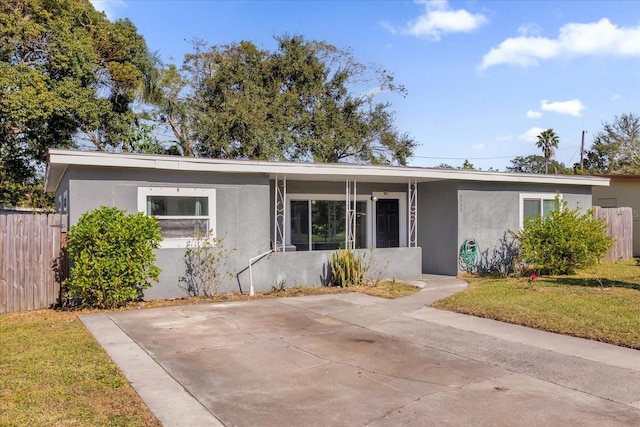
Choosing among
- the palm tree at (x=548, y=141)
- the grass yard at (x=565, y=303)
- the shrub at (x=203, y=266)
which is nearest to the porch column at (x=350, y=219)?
the grass yard at (x=565, y=303)

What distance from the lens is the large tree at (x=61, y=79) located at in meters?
17.6

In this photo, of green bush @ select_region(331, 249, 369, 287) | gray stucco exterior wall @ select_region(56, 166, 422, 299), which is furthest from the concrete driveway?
green bush @ select_region(331, 249, 369, 287)

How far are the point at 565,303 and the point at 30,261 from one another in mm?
9319

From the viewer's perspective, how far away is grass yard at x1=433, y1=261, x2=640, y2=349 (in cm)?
677

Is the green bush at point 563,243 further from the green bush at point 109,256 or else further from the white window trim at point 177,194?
the green bush at point 109,256

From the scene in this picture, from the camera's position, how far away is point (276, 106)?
2362 centimetres

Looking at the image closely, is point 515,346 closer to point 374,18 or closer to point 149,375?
point 149,375

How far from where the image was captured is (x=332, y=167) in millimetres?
10961

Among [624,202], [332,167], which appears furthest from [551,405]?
[624,202]

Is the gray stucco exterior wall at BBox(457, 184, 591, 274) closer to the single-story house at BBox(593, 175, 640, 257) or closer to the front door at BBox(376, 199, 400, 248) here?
the front door at BBox(376, 199, 400, 248)

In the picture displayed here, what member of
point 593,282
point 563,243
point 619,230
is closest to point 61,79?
point 563,243

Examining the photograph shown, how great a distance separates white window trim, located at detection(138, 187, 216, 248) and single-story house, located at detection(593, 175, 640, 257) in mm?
15653

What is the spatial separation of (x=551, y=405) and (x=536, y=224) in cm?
920

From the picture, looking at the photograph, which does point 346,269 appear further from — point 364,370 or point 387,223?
point 364,370
